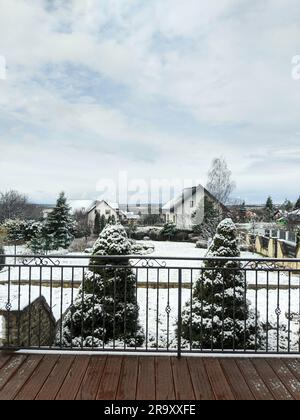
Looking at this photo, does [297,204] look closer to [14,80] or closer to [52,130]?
[52,130]

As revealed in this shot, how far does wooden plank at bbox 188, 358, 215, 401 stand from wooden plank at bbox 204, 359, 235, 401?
3cm

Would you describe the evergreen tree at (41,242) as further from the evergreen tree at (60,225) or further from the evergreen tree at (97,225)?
the evergreen tree at (97,225)

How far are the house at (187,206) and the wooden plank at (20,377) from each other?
20.5m

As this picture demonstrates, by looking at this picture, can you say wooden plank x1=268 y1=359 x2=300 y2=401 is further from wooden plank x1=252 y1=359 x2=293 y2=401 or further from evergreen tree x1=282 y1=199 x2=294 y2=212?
evergreen tree x1=282 y1=199 x2=294 y2=212

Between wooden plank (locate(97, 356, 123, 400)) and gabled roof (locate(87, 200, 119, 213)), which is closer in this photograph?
wooden plank (locate(97, 356, 123, 400))

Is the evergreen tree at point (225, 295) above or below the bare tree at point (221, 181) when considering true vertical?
below

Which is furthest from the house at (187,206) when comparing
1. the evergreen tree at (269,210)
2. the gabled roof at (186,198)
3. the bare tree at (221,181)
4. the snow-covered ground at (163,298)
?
the snow-covered ground at (163,298)

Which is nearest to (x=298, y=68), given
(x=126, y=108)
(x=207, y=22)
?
(x=207, y=22)

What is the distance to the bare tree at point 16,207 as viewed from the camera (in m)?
25.7

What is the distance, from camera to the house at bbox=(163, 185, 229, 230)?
22903mm

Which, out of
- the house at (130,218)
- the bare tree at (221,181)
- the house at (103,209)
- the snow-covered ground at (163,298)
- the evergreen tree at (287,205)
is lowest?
the snow-covered ground at (163,298)

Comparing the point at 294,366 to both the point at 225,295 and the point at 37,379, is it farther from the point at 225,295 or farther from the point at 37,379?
the point at 37,379

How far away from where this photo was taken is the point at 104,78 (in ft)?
33.4

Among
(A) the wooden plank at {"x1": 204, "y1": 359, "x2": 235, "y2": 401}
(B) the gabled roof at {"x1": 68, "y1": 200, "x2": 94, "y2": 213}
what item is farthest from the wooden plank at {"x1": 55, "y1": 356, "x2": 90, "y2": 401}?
(B) the gabled roof at {"x1": 68, "y1": 200, "x2": 94, "y2": 213}
